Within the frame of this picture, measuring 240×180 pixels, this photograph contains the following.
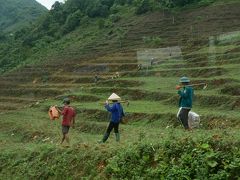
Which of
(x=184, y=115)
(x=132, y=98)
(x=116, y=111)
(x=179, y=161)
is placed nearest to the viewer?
(x=179, y=161)

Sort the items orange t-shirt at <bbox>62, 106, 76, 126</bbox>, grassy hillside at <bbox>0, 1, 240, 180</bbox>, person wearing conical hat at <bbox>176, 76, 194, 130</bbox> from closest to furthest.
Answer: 1. grassy hillside at <bbox>0, 1, 240, 180</bbox>
2. person wearing conical hat at <bbox>176, 76, 194, 130</bbox>
3. orange t-shirt at <bbox>62, 106, 76, 126</bbox>

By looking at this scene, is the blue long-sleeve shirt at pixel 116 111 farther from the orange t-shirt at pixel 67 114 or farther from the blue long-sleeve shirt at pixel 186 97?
the blue long-sleeve shirt at pixel 186 97

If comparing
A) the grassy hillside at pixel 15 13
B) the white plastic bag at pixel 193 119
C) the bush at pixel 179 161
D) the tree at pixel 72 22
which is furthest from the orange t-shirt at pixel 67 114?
the grassy hillside at pixel 15 13

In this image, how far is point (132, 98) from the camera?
2577cm

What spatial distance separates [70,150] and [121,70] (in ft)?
80.4

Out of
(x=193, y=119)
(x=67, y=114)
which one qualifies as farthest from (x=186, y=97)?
(x=67, y=114)

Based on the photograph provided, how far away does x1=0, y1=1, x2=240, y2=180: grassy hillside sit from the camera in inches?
387

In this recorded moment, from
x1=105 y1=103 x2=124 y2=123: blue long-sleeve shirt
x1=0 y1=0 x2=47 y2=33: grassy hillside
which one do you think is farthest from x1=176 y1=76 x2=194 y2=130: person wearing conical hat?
x1=0 y1=0 x2=47 y2=33: grassy hillside

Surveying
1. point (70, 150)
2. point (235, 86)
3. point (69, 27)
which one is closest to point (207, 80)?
point (235, 86)

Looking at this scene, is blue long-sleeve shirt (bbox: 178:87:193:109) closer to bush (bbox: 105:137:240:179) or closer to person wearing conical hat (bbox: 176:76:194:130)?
person wearing conical hat (bbox: 176:76:194:130)

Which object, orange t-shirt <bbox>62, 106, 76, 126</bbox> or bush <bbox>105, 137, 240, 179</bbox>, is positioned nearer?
bush <bbox>105, 137, 240, 179</bbox>

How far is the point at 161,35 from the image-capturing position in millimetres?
45281

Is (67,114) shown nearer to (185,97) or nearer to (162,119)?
(185,97)

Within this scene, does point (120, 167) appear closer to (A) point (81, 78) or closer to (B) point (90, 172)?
(B) point (90, 172)
